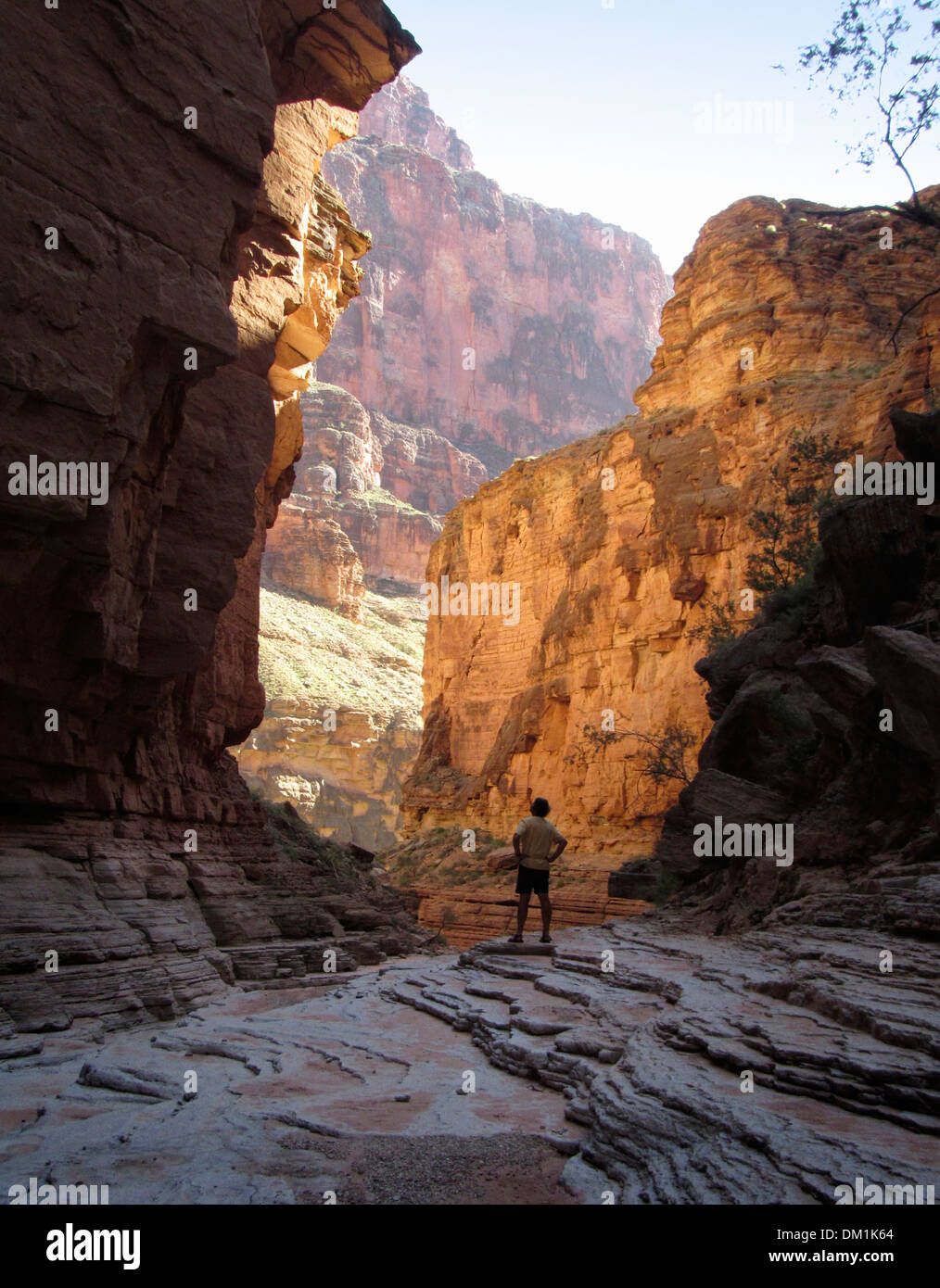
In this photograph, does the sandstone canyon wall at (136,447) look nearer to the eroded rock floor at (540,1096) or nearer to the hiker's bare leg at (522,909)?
the eroded rock floor at (540,1096)

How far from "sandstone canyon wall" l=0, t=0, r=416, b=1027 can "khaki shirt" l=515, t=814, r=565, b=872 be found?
373 centimetres

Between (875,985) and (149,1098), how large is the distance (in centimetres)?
457

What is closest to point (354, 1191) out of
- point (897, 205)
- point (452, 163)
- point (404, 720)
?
point (897, 205)

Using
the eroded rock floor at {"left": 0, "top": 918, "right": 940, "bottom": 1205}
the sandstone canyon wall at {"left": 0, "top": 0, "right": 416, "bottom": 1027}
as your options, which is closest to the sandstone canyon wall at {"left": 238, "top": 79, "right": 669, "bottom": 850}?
the sandstone canyon wall at {"left": 0, "top": 0, "right": 416, "bottom": 1027}

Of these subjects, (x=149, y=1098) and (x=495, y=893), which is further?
(x=495, y=893)

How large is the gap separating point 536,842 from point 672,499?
22.8 metres

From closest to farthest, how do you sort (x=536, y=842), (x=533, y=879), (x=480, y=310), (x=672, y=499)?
(x=536, y=842), (x=533, y=879), (x=672, y=499), (x=480, y=310)

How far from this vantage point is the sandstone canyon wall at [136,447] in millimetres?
8023

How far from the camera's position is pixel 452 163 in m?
166

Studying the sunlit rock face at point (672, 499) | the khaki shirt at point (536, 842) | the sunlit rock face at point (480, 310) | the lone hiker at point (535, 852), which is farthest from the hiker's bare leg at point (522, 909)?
the sunlit rock face at point (480, 310)

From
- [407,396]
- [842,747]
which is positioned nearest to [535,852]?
[842,747]

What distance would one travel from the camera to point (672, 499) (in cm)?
3175

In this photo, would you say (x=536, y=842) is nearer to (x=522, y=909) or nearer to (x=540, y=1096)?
(x=522, y=909)

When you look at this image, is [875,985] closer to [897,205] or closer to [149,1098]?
[149,1098]
